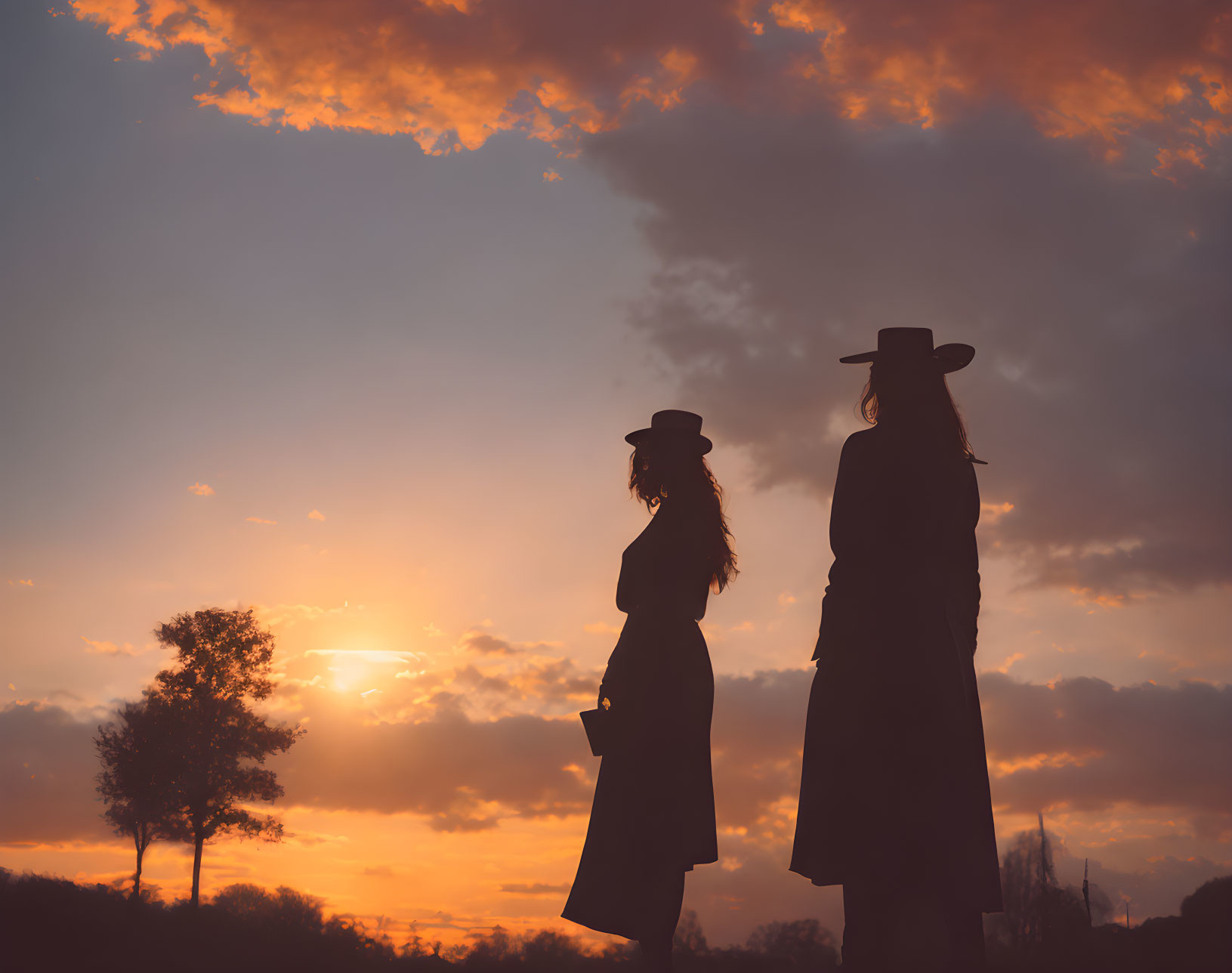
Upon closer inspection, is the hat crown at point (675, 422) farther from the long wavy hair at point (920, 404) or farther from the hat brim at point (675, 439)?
the long wavy hair at point (920, 404)

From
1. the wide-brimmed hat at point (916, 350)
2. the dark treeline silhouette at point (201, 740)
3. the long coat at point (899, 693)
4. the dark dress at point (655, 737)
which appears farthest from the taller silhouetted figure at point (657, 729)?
the dark treeline silhouette at point (201, 740)

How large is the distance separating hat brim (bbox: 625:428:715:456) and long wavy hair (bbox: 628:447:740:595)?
75 mm

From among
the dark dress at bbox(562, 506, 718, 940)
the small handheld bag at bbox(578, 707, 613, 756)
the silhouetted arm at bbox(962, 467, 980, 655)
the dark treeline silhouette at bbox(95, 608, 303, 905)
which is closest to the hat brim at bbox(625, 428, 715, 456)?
the dark dress at bbox(562, 506, 718, 940)

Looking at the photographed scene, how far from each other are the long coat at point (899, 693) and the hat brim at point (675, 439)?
2.65m

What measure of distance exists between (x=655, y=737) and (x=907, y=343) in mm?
3866

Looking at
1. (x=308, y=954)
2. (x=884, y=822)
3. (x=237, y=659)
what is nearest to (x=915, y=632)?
(x=884, y=822)

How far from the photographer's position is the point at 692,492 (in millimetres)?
8258

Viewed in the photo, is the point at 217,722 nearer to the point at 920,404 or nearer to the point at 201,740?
the point at 201,740

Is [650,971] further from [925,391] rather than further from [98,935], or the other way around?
[925,391]

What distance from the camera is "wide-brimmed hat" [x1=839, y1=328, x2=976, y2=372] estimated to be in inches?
237

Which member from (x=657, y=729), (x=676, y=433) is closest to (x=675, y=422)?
(x=676, y=433)

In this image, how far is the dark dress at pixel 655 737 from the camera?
7.65 metres

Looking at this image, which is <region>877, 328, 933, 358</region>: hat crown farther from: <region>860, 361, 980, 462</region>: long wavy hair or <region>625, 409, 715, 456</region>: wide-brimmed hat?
<region>625, 409, 715, 456</region>: wide-brimmed hat

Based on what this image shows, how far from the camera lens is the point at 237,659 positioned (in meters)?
28.3
